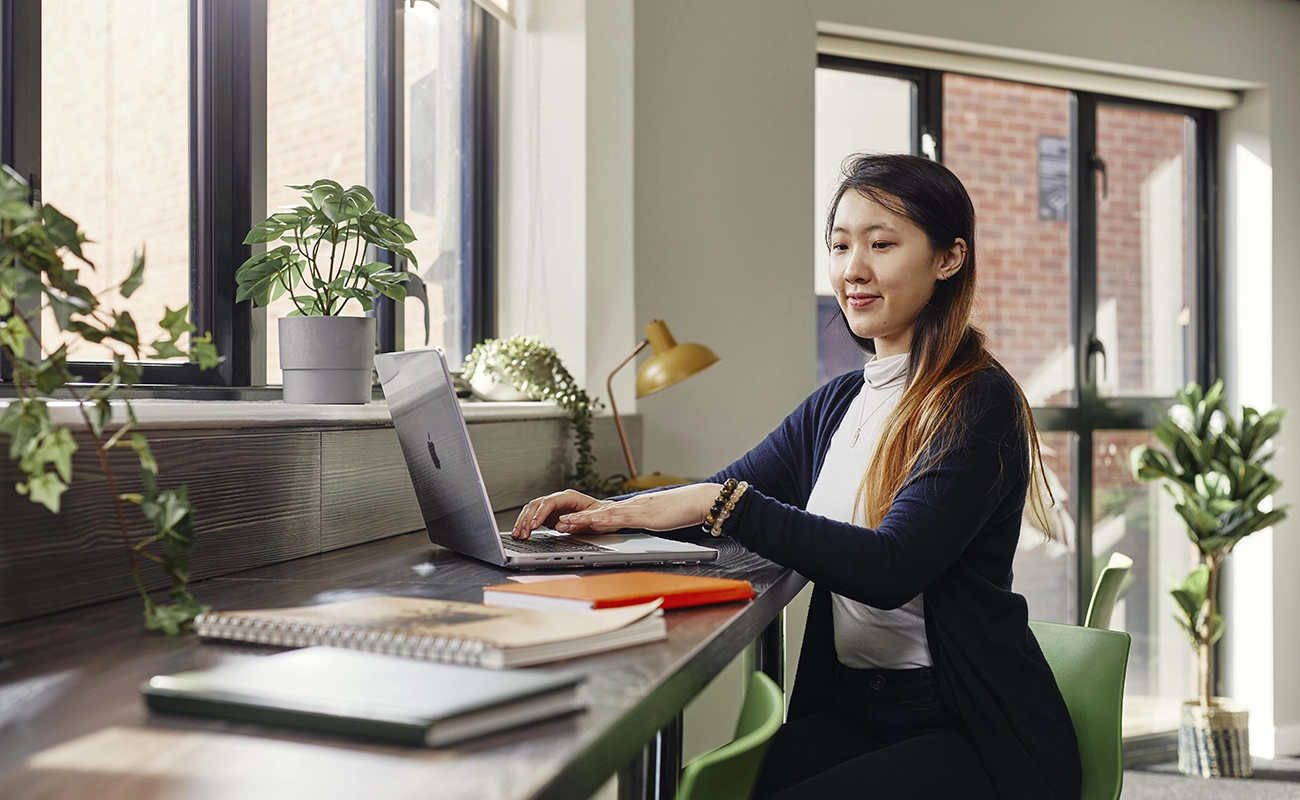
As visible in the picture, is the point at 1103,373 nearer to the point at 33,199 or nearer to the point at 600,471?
the point at 600,471

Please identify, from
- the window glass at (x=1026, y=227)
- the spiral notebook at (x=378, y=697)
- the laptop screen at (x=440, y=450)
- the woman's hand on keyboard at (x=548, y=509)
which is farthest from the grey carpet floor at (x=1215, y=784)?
the spiral notebook at (x=378, y=697)

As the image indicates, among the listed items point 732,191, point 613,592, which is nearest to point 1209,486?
point 732,191

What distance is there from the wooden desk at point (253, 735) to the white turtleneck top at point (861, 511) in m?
0.42

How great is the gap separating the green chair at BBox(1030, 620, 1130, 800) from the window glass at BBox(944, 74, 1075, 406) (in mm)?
2651

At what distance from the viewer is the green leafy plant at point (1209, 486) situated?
3566mm

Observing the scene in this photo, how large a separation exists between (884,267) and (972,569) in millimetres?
463

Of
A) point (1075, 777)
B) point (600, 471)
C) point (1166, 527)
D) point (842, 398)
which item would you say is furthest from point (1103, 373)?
point (1075, 777)

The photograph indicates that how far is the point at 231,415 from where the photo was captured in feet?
4.04

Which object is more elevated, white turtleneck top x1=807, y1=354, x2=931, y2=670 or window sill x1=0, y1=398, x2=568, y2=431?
window sill x1=0, y1=398, x2=568, y2=431

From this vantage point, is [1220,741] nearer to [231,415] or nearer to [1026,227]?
[1026,227]

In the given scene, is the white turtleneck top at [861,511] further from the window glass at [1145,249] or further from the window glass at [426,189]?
→ the window glass at [1145,249]

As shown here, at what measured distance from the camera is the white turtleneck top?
1404 mm

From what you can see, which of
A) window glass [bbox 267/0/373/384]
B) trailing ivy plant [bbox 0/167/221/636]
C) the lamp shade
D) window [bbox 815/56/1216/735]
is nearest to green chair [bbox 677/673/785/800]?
trailing ivy plant [bbox 0/167/221/636]

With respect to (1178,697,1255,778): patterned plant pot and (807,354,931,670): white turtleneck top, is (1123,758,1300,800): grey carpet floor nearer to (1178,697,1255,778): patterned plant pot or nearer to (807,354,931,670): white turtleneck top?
(1178,697,1255,778): patterned plant pot
